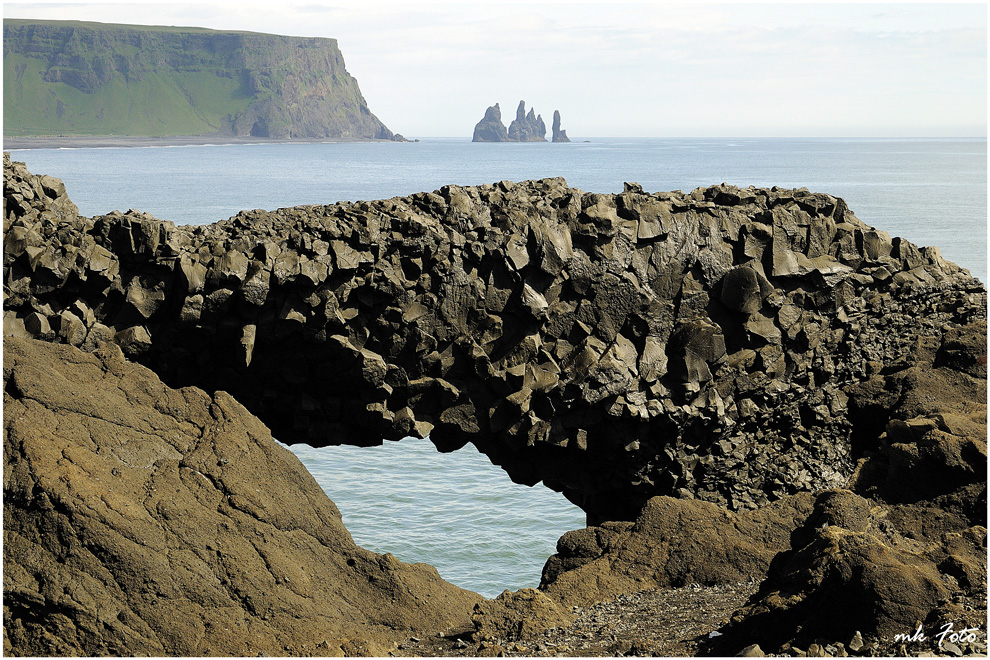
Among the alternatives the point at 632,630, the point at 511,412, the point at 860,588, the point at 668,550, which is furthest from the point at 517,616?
Answer: the point at 511,412

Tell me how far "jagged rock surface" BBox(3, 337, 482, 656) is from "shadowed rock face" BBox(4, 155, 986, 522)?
1.37m

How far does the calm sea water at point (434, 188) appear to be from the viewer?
19.1 m

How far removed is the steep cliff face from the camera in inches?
5359

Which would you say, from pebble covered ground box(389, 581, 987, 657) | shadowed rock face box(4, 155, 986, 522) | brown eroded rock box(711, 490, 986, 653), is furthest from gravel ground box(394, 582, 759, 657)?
shadowed rock face box(4, 155, 986, 522)

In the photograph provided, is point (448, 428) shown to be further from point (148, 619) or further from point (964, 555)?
point (964, 555)

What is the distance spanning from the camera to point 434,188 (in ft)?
227

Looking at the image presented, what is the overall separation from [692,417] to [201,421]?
20.4 feet

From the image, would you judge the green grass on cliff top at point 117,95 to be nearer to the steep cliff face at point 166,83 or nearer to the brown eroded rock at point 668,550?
the steep cliff face at point 166,83

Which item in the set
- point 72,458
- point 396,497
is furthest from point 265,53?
point 72,458

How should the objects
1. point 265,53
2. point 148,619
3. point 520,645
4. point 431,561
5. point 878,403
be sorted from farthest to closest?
point 265,53
point 431,561
point 878,403
point 520,645
point 148,619

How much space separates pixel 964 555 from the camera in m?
8.01

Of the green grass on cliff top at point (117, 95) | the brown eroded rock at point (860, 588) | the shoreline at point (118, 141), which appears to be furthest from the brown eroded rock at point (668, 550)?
the green grass on cliff top at point (117, 95)

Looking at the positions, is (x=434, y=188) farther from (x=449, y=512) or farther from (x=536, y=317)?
(x=536, y=317)

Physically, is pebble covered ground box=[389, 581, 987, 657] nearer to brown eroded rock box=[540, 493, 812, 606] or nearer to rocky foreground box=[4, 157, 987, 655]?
rocky foreground box=[4, 157, 987, 655]
